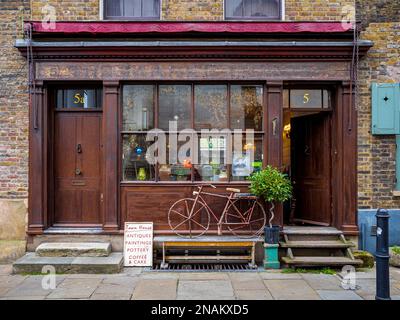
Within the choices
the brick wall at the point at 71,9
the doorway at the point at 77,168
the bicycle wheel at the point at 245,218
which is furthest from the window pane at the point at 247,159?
the brick wall at the point at 71,9

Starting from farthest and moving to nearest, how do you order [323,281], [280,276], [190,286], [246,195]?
[246,195]
[280,276]
[323,281]
[190,286]

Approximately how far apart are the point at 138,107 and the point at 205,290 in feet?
12.7

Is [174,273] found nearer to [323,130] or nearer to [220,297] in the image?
[220,297]

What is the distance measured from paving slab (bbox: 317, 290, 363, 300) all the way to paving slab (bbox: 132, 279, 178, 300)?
219 centimetres

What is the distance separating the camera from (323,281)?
23.5ft

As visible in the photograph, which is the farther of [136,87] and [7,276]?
[136,87]

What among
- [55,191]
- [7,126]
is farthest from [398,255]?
[7,126]

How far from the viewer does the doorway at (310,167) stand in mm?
9062

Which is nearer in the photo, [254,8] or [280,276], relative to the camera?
[280,276]

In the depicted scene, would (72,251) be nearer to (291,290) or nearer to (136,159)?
(136,159)

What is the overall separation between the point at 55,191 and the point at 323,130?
5.63 meters

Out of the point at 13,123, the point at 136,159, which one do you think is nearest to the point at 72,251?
the point at 136,159

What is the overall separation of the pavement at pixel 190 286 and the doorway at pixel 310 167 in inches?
75.9
